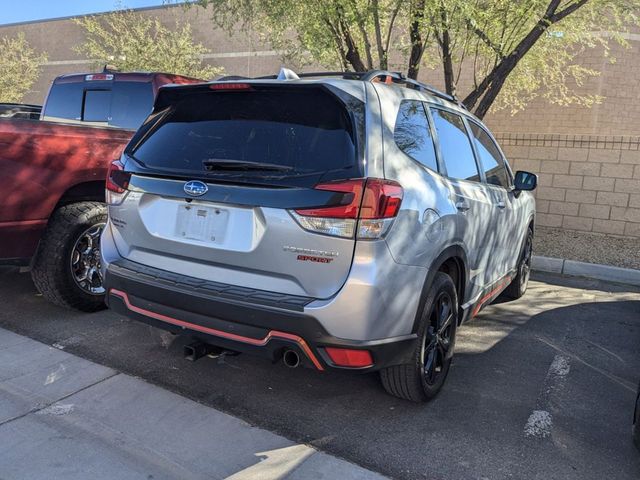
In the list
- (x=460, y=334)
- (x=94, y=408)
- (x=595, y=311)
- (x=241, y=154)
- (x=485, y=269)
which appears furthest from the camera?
(x=595, y=311)

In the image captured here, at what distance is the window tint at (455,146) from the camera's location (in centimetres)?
363

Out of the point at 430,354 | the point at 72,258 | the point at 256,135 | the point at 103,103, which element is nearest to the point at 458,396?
the point at 430,354

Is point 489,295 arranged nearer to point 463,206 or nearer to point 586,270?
point 463,206

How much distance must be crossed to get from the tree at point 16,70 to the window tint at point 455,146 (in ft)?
76.1

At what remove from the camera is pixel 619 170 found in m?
8.84

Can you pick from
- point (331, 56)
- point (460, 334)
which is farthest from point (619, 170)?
point (460, 334)

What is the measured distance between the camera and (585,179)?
9125mm

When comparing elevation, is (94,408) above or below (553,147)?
below

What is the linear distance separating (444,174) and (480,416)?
1.51m

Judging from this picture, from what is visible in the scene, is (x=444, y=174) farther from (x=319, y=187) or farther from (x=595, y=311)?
(x=595, y=311)

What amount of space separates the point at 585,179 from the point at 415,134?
278 inches

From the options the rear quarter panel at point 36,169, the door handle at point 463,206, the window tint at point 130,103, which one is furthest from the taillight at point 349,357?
the window tint at point 130,103

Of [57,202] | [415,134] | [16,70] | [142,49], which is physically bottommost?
[57,202]

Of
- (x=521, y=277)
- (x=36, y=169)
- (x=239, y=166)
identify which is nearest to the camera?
(x=239, y=166)
